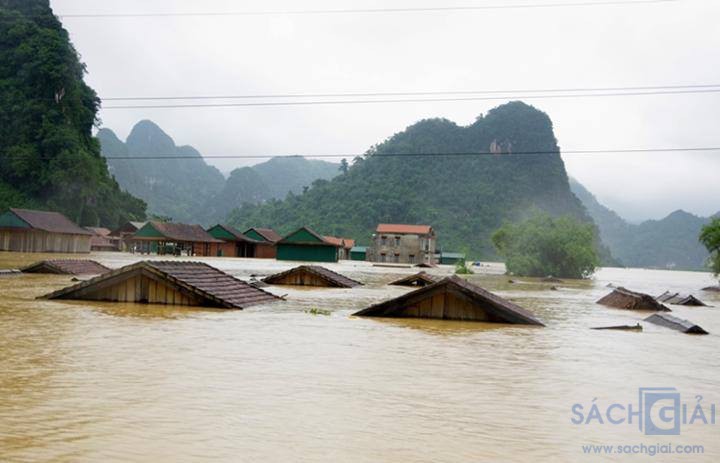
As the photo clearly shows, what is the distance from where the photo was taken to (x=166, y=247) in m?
71.0

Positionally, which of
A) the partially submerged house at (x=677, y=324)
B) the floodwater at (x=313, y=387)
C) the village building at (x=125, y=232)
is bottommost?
the floodwater at (x=313, y=387)

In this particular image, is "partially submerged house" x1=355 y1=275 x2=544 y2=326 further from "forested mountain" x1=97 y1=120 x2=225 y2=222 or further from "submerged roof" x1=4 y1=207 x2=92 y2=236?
"forested mountain" x1=97 y1=120 x2=225 y2=222

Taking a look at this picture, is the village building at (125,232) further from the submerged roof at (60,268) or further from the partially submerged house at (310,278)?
the partially submerged house at (310,278)

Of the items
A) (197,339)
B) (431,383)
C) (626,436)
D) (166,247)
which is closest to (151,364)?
(197,339)

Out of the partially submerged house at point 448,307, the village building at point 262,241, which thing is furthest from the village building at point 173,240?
the partially submerged house at point 448,307

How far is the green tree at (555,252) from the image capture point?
51938 millimetres

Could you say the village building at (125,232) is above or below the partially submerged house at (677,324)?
above

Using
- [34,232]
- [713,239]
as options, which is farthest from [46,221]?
[713,239]

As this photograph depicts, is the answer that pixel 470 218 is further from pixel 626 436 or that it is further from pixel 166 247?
pixel 626 436

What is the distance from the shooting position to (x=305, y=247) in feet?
223

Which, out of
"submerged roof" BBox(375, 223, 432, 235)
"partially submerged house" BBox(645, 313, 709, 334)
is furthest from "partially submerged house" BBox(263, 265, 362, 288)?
"submerged roof" BBox(375, 223, 432, 235)

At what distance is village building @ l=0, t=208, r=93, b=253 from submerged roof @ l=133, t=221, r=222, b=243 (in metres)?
10.9

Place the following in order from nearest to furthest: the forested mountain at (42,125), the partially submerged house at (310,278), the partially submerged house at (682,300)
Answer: the partially submerged house at (682,300) → the partially submerged house at (310,278) → the forested mountain at (42,125)

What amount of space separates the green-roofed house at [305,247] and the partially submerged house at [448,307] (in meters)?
52.1
